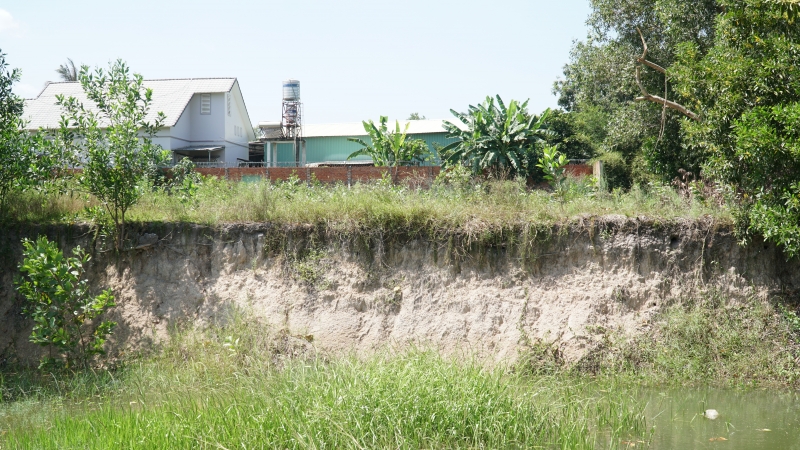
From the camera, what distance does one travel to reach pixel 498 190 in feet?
39.6

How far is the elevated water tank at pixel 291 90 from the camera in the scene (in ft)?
123

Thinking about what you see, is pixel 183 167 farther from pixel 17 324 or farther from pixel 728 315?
pixel 728 315

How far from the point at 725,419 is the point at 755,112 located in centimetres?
461

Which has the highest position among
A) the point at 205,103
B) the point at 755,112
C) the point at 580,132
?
the point at 205,103

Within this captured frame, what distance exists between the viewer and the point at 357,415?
6250 mm

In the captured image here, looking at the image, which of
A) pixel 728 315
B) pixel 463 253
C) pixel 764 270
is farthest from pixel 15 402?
pixel 764 270

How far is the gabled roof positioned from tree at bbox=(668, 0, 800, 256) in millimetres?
24941

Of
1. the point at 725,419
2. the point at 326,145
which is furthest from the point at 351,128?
the point at 725,419

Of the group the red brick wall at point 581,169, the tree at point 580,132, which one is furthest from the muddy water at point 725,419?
the tree at point 580,132

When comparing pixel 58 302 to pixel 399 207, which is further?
pixel 399 207

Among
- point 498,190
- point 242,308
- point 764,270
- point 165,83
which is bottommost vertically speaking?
point 242,308

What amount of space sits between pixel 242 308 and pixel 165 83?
24675 mm

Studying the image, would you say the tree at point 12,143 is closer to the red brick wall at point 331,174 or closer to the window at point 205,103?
the red brick wall at point 331,174

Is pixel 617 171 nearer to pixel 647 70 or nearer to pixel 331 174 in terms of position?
pixel 647 70
